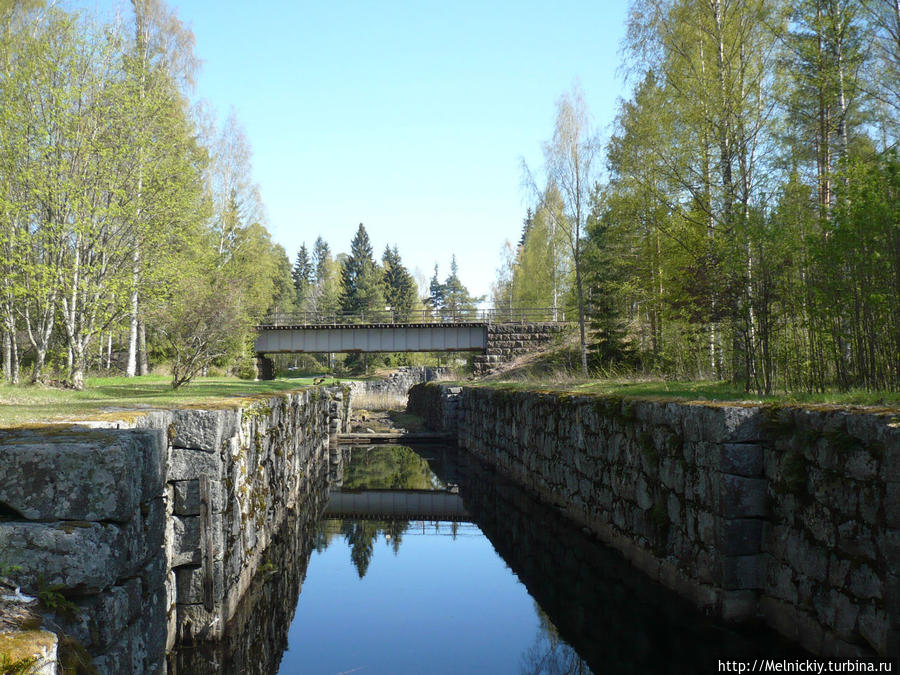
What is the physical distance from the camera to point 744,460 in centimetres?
527

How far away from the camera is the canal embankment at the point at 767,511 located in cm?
403

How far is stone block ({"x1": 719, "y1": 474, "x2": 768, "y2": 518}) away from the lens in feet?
17.2

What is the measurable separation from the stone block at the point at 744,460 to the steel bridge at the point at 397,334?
81.5 ft

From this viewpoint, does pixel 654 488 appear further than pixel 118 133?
No

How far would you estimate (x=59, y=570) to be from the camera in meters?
2.27

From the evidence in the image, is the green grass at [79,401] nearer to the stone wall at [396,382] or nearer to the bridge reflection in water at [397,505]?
the bridge reflection in water at [397,505]

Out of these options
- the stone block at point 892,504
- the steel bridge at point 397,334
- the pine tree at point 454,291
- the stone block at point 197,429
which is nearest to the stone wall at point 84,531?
the stone block at point 197,429

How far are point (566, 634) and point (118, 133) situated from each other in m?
12.2

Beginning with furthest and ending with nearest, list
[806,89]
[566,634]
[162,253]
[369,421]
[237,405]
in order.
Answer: [369,421] → [162,253] → [806,89] → [237,405] → [566,634]

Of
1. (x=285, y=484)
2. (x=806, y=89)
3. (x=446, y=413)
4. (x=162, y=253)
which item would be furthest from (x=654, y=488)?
(x=446, y=413)

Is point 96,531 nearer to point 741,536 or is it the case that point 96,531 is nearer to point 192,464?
point 192,464

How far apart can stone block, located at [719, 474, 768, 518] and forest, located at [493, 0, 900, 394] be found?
1.52 m

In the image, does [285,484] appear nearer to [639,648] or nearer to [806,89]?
[639,648]

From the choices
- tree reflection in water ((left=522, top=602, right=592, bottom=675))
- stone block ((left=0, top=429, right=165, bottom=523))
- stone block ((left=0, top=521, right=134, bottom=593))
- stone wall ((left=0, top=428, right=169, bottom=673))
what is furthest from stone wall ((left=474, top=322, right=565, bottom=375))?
stone block ((left=0, top=521, right=134, bottom=593))
